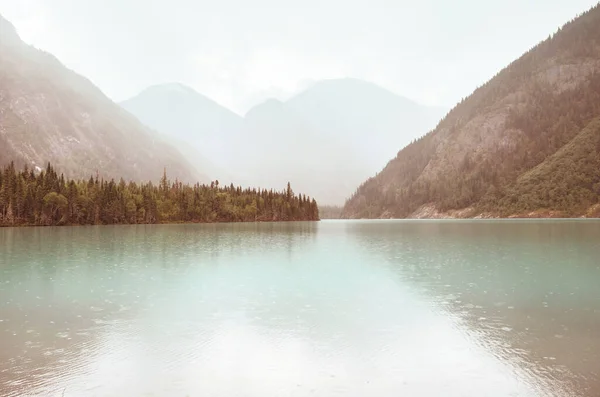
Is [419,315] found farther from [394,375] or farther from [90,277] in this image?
[90,277]

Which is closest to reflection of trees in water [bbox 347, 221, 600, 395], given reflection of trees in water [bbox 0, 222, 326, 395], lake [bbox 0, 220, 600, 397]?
lake [bbox 0, 220, 600, 397]

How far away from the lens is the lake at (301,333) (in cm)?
1540

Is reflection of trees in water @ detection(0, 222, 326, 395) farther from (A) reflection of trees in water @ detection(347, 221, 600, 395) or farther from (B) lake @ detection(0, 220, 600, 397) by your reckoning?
(A) reflection of trees in water @ detection(347, 221, 600, 395)

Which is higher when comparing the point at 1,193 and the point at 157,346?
the point at 1,193

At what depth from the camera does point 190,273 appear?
1721 inches

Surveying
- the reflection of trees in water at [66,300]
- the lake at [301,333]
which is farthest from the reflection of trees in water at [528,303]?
the reflection of trees in water at [66,300]

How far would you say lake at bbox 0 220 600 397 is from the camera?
50.5 feet

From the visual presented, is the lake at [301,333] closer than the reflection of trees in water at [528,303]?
Yes

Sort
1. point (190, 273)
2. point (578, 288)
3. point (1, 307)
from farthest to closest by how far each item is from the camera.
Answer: point (190, 273)
point (578, 288)
point (1, 307)

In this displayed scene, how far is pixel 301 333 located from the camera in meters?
21.8

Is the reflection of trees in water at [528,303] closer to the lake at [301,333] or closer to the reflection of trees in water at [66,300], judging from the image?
the lake at [301,333]

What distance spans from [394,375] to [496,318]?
11.5 m

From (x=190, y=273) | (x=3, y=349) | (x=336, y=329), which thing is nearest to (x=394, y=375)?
(x=336, y=329)

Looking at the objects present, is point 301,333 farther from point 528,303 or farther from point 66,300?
point 66,300
